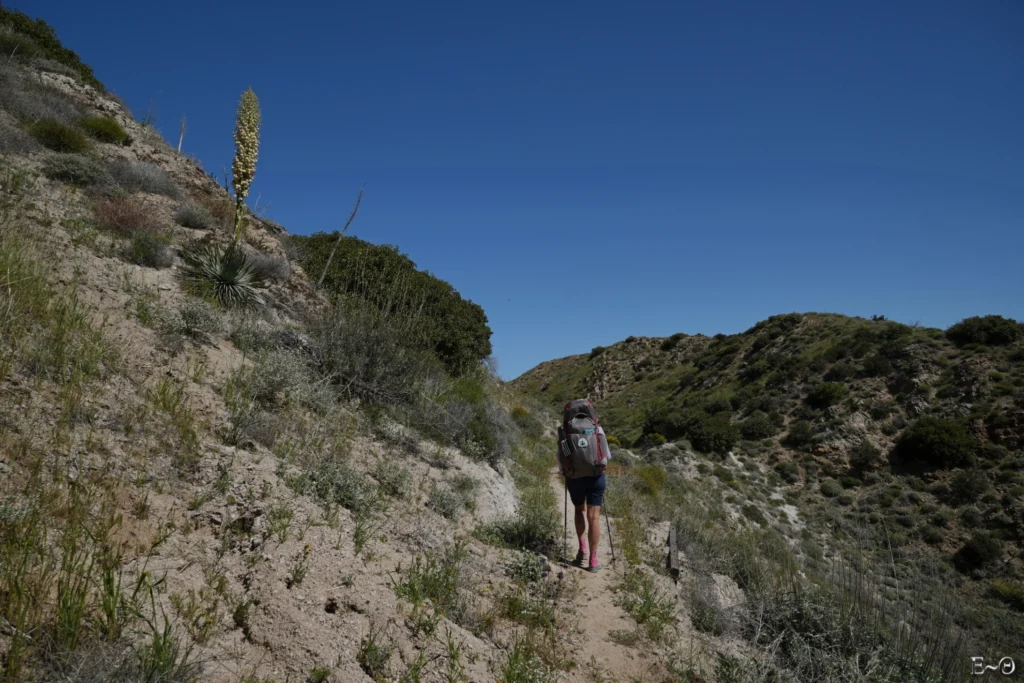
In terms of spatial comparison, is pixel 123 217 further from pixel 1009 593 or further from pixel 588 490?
pixel 1009 593

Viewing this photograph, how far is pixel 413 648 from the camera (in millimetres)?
3131

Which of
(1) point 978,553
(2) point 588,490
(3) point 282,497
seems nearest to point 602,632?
(2) point 588,490

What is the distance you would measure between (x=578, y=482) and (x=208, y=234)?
7.36 m

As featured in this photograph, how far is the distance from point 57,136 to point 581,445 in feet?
33.8

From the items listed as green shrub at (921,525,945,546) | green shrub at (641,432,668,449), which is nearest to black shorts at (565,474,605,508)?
green shrub at (921,525,945,546)

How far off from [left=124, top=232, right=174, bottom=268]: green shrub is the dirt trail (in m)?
6.78

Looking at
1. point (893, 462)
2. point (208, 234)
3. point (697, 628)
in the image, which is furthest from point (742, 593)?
point (893, 462)

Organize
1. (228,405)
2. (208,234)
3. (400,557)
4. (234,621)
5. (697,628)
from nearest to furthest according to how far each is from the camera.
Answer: (234,621), (400,557), (228,405), (697,628), (208,234)

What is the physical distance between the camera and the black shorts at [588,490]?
224 inches

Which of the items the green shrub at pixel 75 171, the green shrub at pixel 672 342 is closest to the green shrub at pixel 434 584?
the green shrub at pixel 75 171

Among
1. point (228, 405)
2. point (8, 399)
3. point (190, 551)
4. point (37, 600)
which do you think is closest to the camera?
point (37, 600)

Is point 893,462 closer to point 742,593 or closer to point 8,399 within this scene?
point 742,593

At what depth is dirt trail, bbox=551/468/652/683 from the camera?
3887 mm

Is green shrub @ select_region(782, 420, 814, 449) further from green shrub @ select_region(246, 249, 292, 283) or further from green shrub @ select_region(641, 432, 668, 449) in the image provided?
green shrub @ select_region(246, 249, 292, 283)
